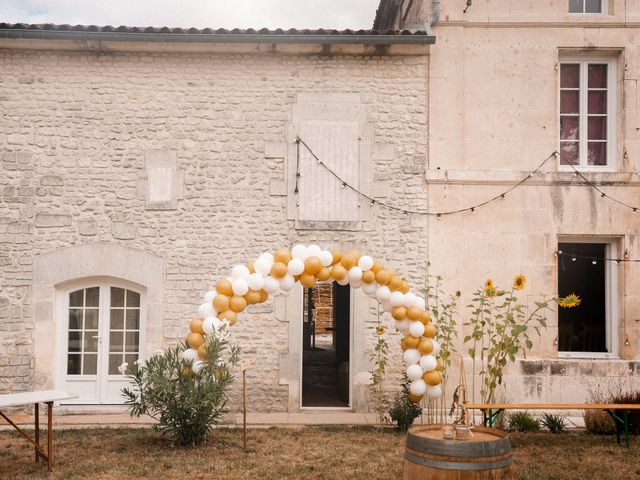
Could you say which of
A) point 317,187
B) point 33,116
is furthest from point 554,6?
point 33,116

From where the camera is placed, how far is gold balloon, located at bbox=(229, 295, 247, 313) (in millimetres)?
7027

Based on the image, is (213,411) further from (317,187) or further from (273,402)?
(317,187)

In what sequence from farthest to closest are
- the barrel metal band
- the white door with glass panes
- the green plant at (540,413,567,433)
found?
the white door with glass panes
the green plant at (540,413,567,433)
the barrel metal band

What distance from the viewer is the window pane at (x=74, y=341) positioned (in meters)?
8.99

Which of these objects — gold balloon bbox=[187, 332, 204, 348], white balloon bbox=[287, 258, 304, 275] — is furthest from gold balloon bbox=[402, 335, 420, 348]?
gold balloon bbox=[187, 332, 204, 348]

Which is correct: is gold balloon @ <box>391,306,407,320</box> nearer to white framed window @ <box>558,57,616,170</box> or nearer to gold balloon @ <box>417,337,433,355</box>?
gold balloon @ <box>417,337,433,355</box>

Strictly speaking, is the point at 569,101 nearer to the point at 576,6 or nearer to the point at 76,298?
the point at 576,6

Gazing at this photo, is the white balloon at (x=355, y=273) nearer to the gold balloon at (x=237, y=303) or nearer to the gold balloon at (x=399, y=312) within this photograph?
the gold balloon at (x=399, y=312)

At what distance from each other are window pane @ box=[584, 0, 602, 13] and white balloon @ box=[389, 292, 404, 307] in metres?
5.06

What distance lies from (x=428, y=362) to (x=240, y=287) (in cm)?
222

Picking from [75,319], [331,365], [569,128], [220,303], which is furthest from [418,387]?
[331,365]

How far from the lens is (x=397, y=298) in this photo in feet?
24.1

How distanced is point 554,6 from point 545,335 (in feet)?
14.5

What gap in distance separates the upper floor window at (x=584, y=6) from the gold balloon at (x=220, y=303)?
6249mm
